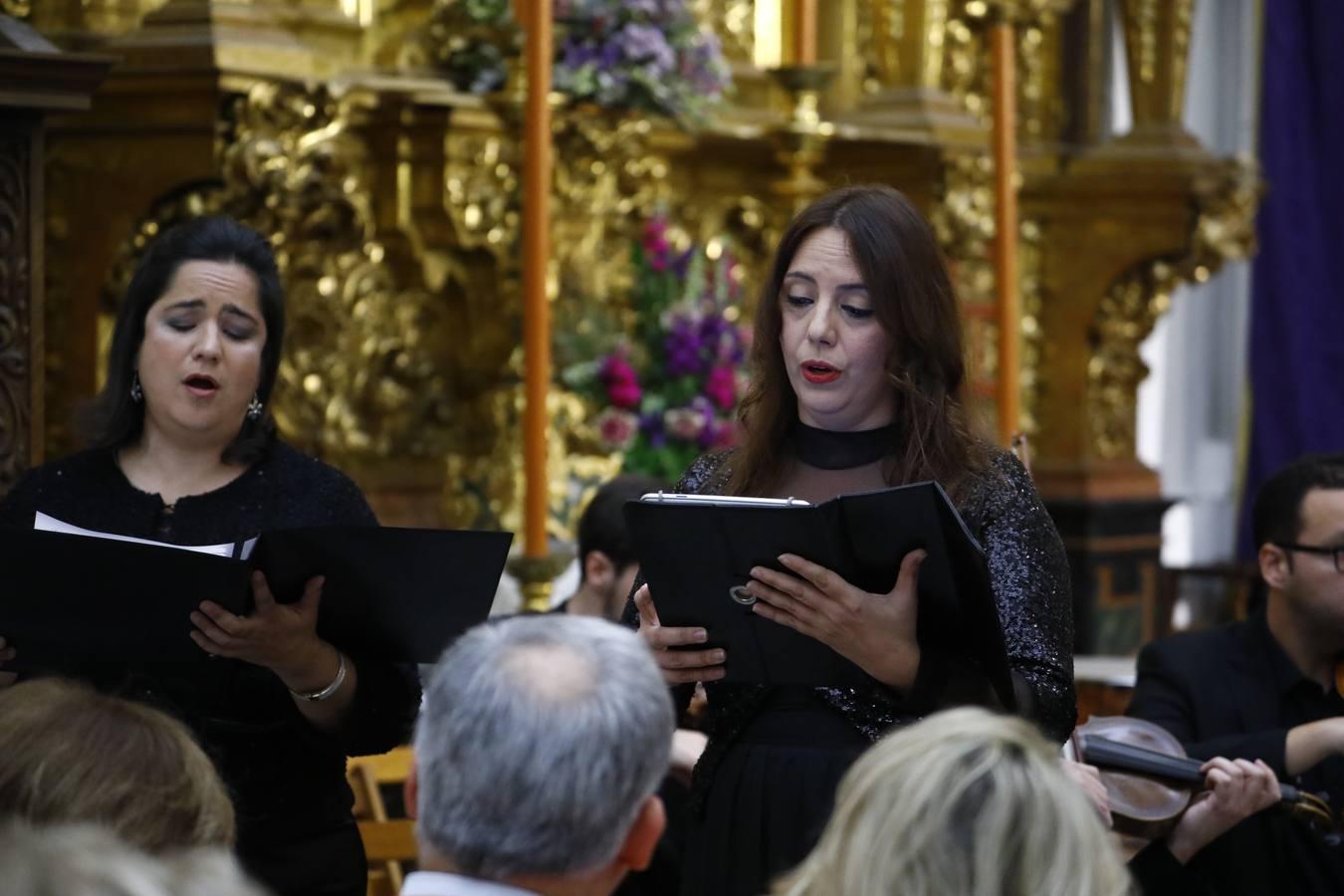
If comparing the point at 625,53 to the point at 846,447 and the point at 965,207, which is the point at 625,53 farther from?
the point at 846,447

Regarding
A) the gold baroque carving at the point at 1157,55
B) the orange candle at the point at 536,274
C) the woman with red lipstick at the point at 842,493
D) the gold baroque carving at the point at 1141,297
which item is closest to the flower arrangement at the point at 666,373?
the orange candle at the point at 536,274

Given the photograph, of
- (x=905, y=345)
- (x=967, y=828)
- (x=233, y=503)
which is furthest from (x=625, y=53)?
(x=967, y=828)

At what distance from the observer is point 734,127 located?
6031 mm

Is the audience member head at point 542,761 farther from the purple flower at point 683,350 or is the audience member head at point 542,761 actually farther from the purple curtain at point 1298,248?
the purple curtain at point 1298,248

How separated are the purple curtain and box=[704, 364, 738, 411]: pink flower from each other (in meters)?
3.76

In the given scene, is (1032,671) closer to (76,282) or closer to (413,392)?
(76,282)

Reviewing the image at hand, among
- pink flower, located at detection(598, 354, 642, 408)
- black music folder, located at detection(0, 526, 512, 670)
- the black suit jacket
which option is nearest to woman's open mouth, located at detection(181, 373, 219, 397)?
black music folder, located at detection(0, 526, 512, 670)

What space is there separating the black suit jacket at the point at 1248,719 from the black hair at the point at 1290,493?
176 millimetres

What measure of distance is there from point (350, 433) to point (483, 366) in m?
0.41

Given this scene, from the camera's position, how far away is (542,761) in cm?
188

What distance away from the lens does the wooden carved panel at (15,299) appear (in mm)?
3699

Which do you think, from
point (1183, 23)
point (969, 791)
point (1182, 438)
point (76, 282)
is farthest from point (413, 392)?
point (1182, 438)

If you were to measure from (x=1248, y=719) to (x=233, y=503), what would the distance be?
1.95m

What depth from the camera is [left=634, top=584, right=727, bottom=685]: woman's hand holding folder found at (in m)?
2.72
